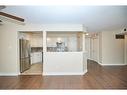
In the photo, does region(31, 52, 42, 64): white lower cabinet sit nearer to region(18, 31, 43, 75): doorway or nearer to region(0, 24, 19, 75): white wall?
region(18, 31, 43, 75): doorway

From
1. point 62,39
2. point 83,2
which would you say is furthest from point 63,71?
point 83,2

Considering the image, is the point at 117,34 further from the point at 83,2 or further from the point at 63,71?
the point at 83,2

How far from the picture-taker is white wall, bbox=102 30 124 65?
11211 mm

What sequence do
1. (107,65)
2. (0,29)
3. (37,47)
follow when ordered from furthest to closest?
(37,47), (107,65), (0,29)

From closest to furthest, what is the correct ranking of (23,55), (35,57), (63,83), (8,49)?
(63,83) < (8,49) < (23,55) < (35,57)

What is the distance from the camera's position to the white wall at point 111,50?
36.8ft

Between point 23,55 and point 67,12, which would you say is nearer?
point 67,12

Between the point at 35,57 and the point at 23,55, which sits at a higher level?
the point at 23,55

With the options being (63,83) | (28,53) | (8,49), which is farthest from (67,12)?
(28,53)

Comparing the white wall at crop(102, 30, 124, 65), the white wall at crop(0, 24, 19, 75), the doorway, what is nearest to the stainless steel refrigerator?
the doorway

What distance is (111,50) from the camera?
11.2 m

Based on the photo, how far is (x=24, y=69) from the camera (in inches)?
342

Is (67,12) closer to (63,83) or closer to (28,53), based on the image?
(63,83)

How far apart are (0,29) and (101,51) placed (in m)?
6.51
